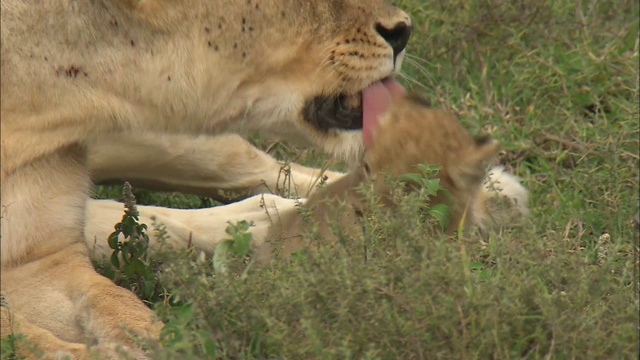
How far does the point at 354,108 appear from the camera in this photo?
10.9ft

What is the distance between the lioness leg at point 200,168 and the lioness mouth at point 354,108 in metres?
0.70

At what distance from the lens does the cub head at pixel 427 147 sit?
3.21m

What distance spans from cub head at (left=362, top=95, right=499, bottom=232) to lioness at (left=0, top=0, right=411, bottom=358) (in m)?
0.09

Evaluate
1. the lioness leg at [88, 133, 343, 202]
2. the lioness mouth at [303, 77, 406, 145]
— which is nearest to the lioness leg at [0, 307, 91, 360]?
the lioness mouth at [303, 77, 406, 145]

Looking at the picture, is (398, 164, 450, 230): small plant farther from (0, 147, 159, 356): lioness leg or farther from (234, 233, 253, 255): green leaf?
(0, 147, 159, 356): lioness leg

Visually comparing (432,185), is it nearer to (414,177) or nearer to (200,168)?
(414,177)

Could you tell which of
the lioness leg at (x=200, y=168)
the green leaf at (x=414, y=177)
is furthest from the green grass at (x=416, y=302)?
the lioness leg at (x=200, y=168)

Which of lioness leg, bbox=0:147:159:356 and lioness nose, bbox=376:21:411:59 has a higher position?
lioness nose, bbox=376:21:411:59

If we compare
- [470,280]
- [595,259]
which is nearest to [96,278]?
[470,280]

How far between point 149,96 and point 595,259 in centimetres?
112

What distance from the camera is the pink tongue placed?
3.27 metres

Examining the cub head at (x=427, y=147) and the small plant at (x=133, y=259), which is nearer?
the cub head at (x=427, y=147)

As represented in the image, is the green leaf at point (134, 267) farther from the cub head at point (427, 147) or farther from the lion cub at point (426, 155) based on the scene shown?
the cub head at point (427, 147)

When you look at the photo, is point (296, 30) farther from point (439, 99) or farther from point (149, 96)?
point (439, 99)
